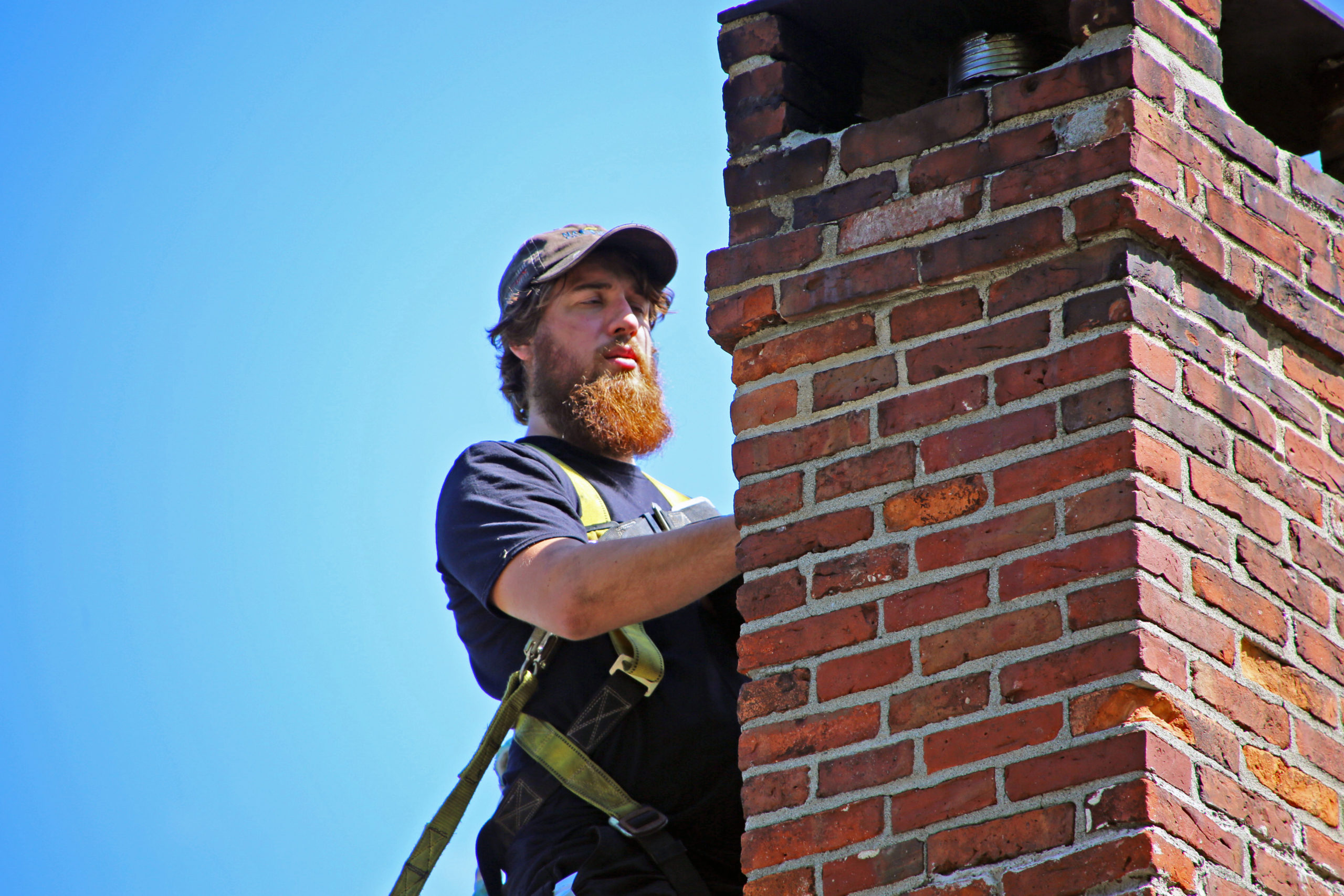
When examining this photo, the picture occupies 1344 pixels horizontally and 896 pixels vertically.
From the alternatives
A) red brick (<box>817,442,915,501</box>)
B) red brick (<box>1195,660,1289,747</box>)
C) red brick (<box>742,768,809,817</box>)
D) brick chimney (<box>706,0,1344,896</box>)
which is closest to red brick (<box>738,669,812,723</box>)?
brick chimney (<box>706,0,1344,896</box>)

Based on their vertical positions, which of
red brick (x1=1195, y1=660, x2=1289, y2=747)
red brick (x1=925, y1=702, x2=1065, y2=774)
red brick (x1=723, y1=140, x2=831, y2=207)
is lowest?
red brick (x1=925, y1=702, x2=1065, y2=774)

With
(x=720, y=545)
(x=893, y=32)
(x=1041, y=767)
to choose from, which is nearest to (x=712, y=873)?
(x=720, y=545)

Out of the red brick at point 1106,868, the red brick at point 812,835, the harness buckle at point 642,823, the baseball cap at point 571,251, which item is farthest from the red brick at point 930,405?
the baseball cap at point 571,251

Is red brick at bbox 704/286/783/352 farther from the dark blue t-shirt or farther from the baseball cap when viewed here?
the baseball cap

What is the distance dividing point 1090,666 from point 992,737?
209 mm

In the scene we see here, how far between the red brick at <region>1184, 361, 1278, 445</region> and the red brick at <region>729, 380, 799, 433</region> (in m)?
0.74

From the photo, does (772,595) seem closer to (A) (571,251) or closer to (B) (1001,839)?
(B) (1001,839)

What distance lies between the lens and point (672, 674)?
380 cm

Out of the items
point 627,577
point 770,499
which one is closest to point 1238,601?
point 770,499

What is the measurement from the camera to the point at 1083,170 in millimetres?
3156

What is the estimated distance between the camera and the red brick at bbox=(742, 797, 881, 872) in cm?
298

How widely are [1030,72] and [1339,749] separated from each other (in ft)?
4.69

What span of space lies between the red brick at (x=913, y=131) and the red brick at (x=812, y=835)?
1266 millimetres

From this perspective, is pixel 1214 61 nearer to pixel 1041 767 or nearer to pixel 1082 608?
pixel 1082 608
